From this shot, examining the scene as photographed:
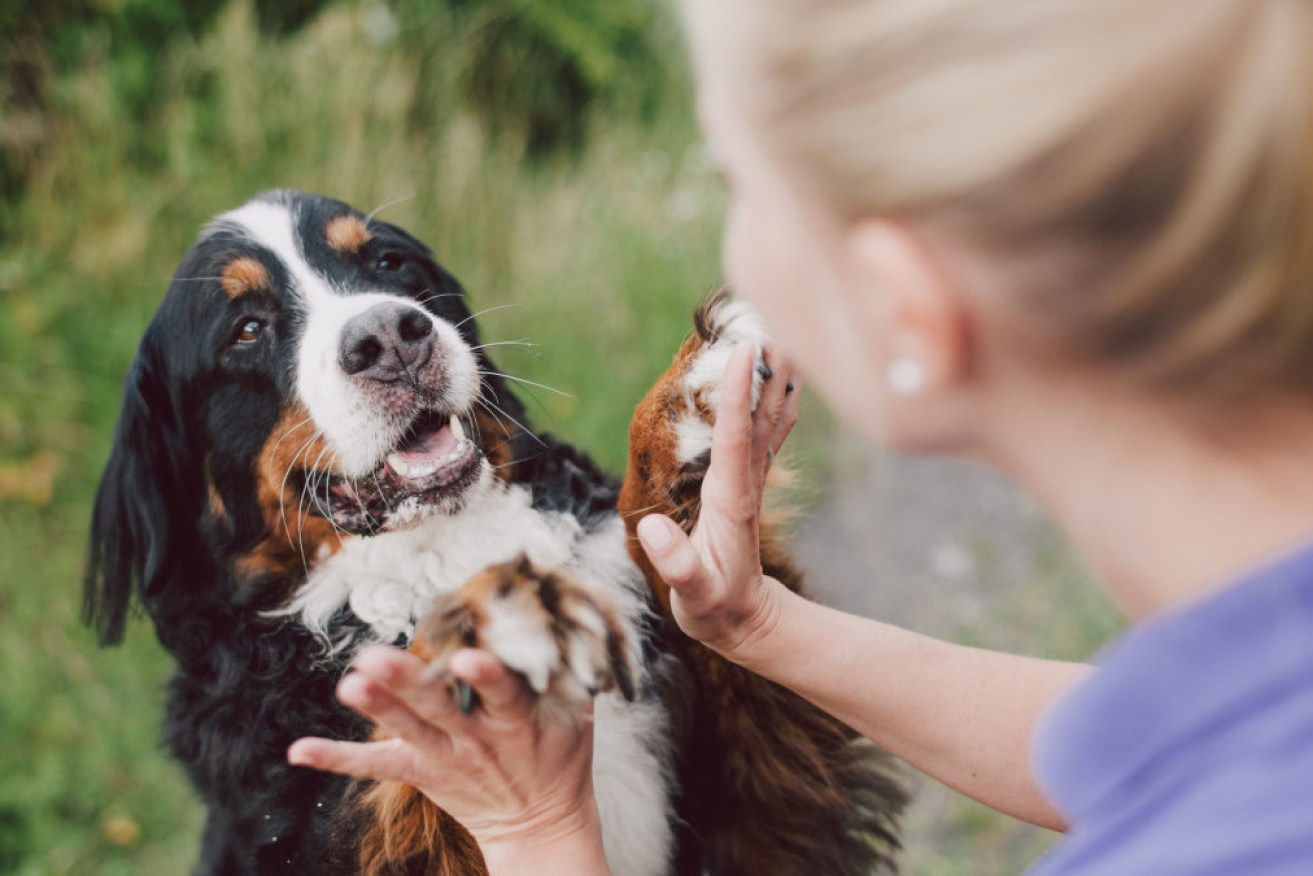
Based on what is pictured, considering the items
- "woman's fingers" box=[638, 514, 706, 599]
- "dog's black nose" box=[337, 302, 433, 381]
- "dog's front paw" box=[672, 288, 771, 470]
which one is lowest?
"woman's fingers" box=[638, 514, 706, 599]

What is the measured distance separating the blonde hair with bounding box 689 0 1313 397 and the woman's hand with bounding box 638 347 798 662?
69 cm

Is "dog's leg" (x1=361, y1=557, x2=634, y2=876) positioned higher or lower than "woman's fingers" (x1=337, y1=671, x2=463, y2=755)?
higher

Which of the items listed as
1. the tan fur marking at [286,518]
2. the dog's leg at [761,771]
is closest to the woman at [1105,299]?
the dog's leg at [761,771]

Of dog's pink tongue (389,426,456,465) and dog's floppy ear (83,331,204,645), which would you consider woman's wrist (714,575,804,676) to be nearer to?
dog's pink tongue (389,426,456,465)

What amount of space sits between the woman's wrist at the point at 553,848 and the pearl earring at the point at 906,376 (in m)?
0.72

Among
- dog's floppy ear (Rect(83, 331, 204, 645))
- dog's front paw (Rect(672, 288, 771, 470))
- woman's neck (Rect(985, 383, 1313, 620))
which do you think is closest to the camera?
woman's neck (Rect(985, 383, 1313, 620))

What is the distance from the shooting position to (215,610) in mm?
2158

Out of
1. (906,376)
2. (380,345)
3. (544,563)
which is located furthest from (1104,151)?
(380,345)

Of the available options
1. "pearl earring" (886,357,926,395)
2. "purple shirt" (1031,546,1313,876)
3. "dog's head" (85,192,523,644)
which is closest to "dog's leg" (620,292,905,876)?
"dog's head" (85,192,523,644)

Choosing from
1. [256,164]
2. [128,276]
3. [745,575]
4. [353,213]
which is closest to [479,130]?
[256,164]

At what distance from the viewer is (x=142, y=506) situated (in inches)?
85.5

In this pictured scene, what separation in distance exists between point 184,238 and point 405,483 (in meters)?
2.71

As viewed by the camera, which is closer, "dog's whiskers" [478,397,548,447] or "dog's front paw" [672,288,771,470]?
"dog's front paw" [672,288,771,470]

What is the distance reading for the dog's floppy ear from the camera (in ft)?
7.13
